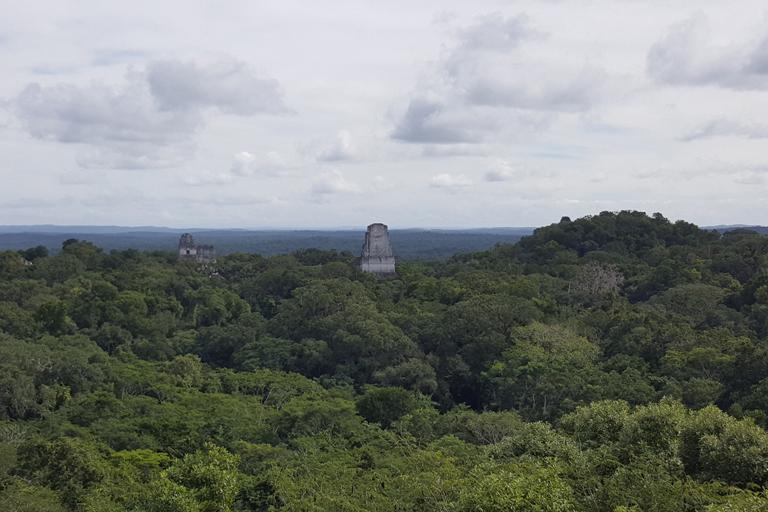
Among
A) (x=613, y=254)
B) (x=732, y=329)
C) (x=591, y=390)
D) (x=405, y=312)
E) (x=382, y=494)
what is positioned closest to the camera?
(x=382, y=494)

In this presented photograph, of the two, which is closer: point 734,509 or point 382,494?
point 734,509

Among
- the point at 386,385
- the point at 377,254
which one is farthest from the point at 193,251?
the point at 386,385

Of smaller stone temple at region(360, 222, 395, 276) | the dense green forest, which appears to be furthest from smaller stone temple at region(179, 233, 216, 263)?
smaller stone temple at region(360, 222, 395, 276)

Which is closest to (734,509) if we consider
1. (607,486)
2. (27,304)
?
(607,486)

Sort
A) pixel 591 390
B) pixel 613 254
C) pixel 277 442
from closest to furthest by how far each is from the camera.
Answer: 1. pixel 277 442
2. pixel 591 390
3. pixel 613 254

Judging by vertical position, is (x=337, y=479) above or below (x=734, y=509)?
below

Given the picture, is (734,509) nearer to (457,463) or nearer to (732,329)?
(457,463)

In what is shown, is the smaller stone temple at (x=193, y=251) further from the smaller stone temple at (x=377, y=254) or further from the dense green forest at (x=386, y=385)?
the smaller stone temple at (x=377, y=254)

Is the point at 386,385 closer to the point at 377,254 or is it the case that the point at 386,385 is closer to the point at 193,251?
the point at 377,254
